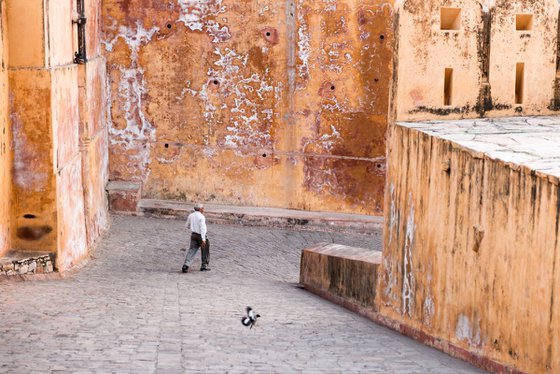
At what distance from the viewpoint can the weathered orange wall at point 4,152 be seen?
13008 millimetres

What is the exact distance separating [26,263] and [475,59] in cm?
591

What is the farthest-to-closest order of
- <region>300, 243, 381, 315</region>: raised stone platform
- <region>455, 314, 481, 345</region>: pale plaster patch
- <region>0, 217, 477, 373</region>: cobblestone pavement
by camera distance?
1. <region>300, 243, 381, 315</region>: raised stone platform
2. <region>455, 314, 481, 345</region>: pale plaster patch
3. <region>0, 217, 477, 373</region>: cobblestone pavement

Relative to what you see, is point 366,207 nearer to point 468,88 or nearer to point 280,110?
point 280,110

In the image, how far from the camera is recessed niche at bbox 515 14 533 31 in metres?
12.6

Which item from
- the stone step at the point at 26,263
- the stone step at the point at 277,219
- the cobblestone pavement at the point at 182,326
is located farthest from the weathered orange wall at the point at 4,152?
the stone step at the point at 277,219

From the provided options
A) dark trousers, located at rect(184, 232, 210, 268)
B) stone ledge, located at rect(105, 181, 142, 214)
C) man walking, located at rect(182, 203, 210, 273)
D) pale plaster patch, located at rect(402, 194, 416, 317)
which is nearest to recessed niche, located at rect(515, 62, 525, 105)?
pale plaster patch, located at rect(402, 194, 416, 317)

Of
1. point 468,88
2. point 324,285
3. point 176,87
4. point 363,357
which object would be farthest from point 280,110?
point 363,357

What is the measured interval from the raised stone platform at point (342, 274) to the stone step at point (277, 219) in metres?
3.61

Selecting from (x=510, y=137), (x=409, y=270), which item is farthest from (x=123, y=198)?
(x=510, y=137)

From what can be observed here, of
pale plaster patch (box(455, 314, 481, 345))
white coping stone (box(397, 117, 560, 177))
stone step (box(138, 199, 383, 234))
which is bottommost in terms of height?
stone step (box(138, 199, 383, 234))

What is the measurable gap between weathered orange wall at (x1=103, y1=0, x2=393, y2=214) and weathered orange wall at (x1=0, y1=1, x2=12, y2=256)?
5937 mm

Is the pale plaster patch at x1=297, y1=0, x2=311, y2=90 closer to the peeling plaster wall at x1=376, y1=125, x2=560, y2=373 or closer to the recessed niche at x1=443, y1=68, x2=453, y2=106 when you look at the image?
the recessed niche at x1=443, y1=68, x2=453, y2=106

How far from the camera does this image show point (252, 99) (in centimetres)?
1916

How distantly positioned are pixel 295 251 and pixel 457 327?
8.03 m
